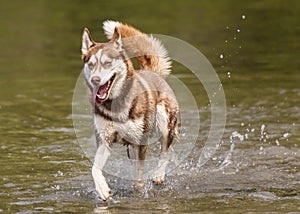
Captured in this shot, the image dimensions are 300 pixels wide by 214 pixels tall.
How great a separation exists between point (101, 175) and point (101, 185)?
96mm

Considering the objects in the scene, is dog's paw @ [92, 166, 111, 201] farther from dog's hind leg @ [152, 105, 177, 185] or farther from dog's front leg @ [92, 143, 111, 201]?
dog's hind leg @ [152, 105, 177, 185]

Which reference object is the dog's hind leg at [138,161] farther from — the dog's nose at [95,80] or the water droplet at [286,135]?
the water droplet at [286,135]

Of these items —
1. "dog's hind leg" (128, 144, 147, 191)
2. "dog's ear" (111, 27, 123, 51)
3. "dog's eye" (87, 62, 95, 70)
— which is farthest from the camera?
"dog's hind leg" (128, 144, 147, 191)

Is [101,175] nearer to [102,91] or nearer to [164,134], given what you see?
[102,91]

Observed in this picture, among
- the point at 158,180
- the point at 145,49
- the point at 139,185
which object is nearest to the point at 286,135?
the point at 158,180

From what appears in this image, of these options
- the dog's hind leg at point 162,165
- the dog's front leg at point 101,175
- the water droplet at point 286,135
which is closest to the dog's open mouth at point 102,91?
the dog's front leg at point 101,175

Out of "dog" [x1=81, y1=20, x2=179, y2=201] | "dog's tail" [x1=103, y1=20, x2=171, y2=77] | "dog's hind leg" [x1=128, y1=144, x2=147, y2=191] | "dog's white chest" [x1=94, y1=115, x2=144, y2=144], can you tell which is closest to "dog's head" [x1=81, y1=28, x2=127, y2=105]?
"dog" [x1=81, y1=20, x2=179, y2=201]

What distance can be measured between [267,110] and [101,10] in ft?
35.1

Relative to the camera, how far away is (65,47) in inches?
660

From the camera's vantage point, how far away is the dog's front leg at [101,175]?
7398mm

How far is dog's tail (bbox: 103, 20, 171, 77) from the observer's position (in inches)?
318

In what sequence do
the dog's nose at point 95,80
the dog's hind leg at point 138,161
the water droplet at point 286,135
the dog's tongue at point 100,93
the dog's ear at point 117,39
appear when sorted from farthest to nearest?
the water droplet at point 286,135 < the dog's hind leg at point 138,161 < the dog's ear at point 117,39 < the dog's tongue at point 100,93 < the dog's nose at point 95,80

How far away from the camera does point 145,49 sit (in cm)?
836

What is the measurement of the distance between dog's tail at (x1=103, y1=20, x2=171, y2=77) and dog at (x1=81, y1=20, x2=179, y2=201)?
0.4 inches
